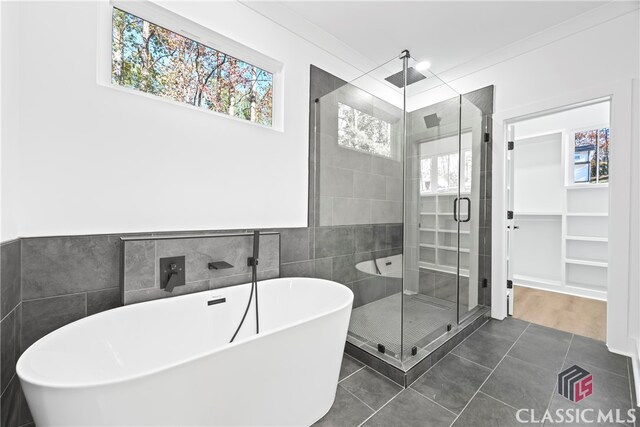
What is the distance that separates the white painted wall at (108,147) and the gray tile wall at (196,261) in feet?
0.37

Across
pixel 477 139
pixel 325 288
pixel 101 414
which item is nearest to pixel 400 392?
pixel 325 288

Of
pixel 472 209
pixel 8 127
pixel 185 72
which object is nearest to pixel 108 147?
pixel 8 127

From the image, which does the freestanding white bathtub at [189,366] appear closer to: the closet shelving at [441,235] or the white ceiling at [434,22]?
the closet shelving at [441,235]

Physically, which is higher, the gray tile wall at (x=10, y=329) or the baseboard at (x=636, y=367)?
the gray tile wall at (x=10, y=329)

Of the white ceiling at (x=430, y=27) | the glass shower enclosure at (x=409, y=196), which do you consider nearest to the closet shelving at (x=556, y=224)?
the glass shower enclosure at (x=409, y=196)

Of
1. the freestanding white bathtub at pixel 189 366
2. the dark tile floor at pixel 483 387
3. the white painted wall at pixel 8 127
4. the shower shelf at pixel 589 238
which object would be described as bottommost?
the dark tile floor at pixel 483 387

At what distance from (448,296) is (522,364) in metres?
0.75

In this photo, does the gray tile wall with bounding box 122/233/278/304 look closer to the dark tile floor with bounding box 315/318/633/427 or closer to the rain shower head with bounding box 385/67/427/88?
the dark tile floor with bounding box 315/318/633/427

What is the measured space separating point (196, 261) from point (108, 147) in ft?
2.64

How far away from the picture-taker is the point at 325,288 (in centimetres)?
183

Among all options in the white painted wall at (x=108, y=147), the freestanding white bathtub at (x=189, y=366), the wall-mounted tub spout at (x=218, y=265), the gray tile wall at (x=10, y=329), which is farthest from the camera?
the wall-mounted tub spout at (x=218, y=265)

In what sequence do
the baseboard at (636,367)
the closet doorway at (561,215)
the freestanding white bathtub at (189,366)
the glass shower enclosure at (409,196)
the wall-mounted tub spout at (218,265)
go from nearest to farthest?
the freestanding white bathtub at (189,366)
the baseboard at (636,367)
the wall-mounted tub spout at (218,265)
the glass shower enclosure at (409,196)
the closet doorway at (561,215)

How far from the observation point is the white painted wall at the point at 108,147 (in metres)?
1.22

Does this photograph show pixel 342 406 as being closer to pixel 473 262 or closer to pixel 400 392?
pixel 400 392
